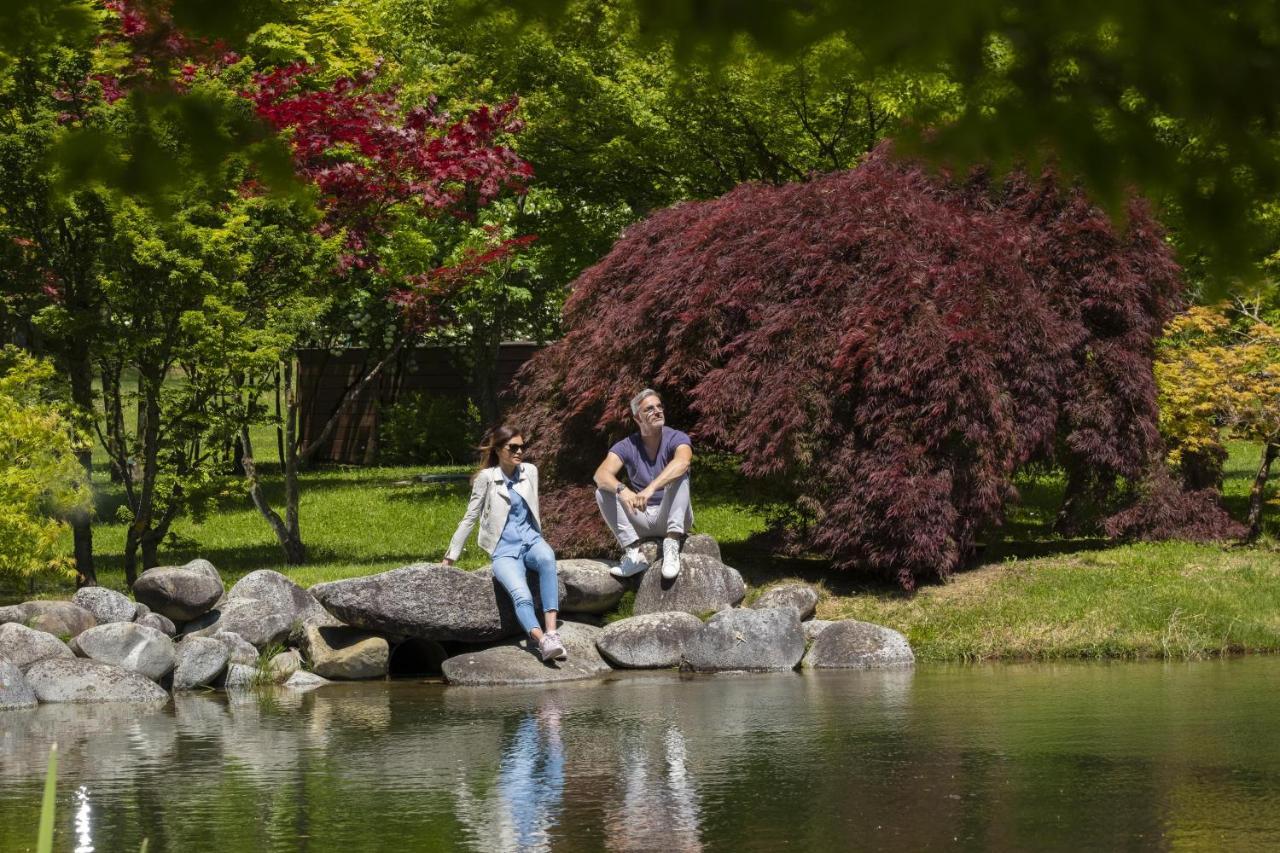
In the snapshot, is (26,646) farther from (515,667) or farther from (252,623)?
(515,667)

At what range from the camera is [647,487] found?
14.5 meters

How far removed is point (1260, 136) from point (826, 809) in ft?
15.7

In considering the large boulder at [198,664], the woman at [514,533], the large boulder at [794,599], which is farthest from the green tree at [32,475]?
the large boulder at [794,599]

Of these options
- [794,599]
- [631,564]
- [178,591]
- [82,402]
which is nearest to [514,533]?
[631,564]

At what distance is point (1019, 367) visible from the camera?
15883 millimetres

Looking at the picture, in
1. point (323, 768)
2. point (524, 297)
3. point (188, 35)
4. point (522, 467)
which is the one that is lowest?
point (323, 768)

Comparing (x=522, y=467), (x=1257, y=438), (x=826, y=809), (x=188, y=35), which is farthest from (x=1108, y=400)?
(x=188, y=35)

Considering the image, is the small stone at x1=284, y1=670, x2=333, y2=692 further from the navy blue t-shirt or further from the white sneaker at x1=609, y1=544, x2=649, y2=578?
the navy blue t-shirt

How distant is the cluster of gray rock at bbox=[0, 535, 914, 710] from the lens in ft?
43.2

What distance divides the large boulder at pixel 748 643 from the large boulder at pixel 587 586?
4.37ft

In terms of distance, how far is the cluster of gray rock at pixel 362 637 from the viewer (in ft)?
43.2

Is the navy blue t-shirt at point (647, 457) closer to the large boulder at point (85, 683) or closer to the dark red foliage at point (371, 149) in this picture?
Result: the large boulder at point (85, 683)

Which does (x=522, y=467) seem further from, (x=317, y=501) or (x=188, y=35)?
(x=317, y=501)

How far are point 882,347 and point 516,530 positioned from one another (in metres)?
3.66
